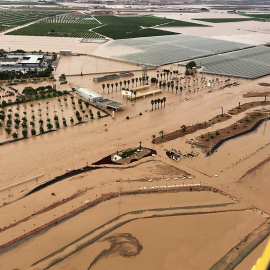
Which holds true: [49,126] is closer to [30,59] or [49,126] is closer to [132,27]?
[30,59]

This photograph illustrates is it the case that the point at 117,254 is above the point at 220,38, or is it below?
below

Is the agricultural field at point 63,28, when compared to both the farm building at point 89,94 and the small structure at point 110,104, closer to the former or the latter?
the farm building at point 89,94

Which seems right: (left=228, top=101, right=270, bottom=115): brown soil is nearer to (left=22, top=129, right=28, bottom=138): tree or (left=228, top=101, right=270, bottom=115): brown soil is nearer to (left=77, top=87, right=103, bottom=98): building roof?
(left=77, top=87, right=103, bottom=98): building roof

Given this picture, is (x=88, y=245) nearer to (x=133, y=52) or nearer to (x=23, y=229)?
(x=23, y=229)

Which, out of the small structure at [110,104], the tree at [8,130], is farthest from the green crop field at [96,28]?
the tree at [8,130]

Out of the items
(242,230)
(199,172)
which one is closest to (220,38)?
(199,172)

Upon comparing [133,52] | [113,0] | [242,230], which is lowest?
[242,230]

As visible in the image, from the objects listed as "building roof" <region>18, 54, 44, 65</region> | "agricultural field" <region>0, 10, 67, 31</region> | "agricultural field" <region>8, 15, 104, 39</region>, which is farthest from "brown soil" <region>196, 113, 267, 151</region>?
"agricultural field" <region>0, 10, 67, 31</region>

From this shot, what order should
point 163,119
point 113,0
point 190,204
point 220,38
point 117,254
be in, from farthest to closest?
point 113,0
point 220,38
point 163,119
point 190,204
point 117,254
